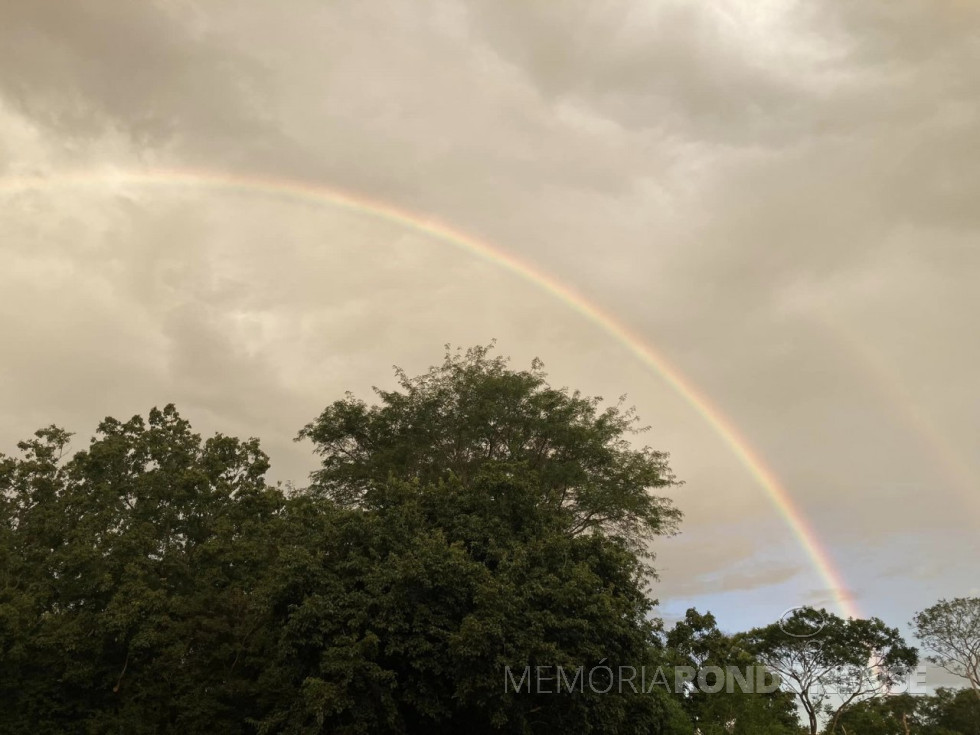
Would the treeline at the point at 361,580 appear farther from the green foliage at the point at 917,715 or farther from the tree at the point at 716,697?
the green foliage at the point at 917,715

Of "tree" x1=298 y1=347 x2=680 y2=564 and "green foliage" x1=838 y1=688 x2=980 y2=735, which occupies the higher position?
"tree" x1=298 y1=347 x2=680 y2=564

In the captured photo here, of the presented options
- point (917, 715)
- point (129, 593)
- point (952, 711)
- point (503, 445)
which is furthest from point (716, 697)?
point (917, 715)

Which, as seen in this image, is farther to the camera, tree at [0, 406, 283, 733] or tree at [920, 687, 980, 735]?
tree at [920, 687, 980, 735]

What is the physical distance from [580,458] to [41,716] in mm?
20348

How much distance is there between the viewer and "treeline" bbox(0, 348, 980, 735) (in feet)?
60.5

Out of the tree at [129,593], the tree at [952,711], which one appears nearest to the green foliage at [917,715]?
the tree at [952,711]

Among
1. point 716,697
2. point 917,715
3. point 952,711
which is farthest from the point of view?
point 917,715

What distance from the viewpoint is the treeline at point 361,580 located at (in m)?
18.4

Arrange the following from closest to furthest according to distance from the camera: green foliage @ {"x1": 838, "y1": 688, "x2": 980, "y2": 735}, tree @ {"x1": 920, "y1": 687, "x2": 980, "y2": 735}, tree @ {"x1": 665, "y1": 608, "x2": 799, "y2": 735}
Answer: tree @ {"x1": 665, "y1": 608, "x2": 799, "y2": 735}, green foliage @ {"x1": 838, "y1": 688, "x2": 980, "y2": 735}, tree @ {"x1": 920, "y1": 687, "x2": 980, "y2": 735}

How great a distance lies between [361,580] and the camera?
19562mm

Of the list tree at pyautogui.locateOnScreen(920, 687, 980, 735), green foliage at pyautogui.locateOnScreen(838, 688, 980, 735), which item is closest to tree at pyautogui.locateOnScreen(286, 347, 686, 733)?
green foliage at pyautogui.locateOnScreen(838, 688, 980, 735)

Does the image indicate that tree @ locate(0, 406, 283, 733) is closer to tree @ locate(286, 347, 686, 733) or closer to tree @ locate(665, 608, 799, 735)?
tree @ locate(286, 347, 686, 733)

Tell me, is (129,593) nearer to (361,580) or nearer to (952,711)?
(361,580)

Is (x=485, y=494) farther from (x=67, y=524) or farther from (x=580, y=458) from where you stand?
(x=67, y=524)
